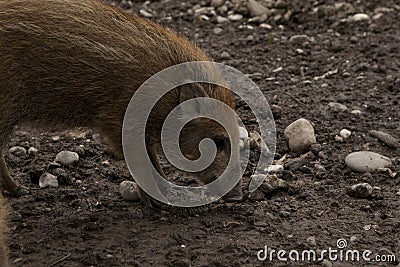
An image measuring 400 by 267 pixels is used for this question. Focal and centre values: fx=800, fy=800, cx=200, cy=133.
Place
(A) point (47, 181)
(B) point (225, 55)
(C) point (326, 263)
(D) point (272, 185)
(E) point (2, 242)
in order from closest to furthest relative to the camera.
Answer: (E) point (2, 242) → (C) point (326, 263) → (D) point (272, 185) → (A) point (47, 181) → (B) point (225, 55)

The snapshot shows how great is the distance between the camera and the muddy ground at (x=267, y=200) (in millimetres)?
4613

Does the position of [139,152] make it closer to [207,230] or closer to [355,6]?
[207,230]

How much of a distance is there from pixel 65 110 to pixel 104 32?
1.74 feet

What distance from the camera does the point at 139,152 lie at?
16.3ft

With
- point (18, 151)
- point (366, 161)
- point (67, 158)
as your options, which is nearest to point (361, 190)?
point (366, 161)

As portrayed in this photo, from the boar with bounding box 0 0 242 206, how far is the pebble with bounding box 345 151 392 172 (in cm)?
104

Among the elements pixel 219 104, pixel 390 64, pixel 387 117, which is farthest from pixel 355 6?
pixel 219 104

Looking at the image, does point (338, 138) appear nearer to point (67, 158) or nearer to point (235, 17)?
point (67, 158)

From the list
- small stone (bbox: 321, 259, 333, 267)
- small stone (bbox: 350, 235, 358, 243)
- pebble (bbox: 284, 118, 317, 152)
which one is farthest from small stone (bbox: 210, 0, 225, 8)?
small stone (bbox: 321, 259, 333, 267)

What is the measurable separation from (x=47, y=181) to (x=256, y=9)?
367 cm

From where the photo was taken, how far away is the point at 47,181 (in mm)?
5457

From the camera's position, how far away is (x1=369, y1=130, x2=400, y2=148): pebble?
5776mm

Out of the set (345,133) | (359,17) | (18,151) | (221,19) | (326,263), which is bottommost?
(326,263)

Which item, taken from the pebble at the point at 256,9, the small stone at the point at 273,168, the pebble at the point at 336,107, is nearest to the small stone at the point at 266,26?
the pebble at the point at 256,9
